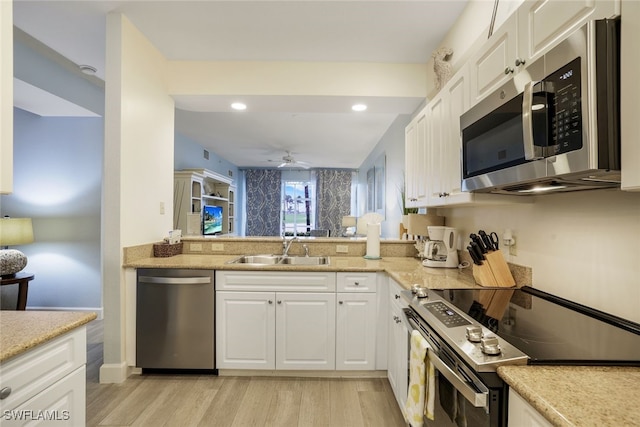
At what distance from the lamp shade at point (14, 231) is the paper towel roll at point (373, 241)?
127 inches

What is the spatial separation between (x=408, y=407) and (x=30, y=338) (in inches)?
55.7

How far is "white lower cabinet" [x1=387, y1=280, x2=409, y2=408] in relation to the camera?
1746mm

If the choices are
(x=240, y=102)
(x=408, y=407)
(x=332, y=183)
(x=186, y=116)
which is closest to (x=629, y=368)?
(x=408, y=407)

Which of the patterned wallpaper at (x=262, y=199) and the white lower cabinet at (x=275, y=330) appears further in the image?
the patterned wallpaper at (x=262, y=199)

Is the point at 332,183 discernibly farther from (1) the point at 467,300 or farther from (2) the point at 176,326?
(1) the point at 467,300

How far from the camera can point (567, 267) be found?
135 cm

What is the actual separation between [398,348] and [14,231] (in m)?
3.50

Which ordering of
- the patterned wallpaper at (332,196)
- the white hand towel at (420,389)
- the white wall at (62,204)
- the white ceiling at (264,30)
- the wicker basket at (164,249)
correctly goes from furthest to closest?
the patterned wallpaper at (332,196), the white wall at (62,204), the wicker basket at (164,249), the white ceiling at (264,30), the white hand towel at (420,389)

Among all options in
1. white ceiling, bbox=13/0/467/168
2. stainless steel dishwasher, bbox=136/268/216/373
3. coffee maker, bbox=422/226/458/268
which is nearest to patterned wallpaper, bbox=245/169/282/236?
white ceiling, bbox=13/0/467/168

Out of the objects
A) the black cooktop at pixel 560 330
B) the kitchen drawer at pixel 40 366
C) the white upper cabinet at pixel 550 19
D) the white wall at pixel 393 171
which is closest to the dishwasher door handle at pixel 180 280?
the kitchen drawer at pixel 40 366

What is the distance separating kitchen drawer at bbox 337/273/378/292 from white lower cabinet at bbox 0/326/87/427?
157cm

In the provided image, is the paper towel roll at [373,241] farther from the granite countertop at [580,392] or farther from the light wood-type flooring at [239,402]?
the granite countertop at [580,392]

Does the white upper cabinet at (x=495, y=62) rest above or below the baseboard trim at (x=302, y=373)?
above

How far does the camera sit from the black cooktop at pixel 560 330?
34.9 inches
